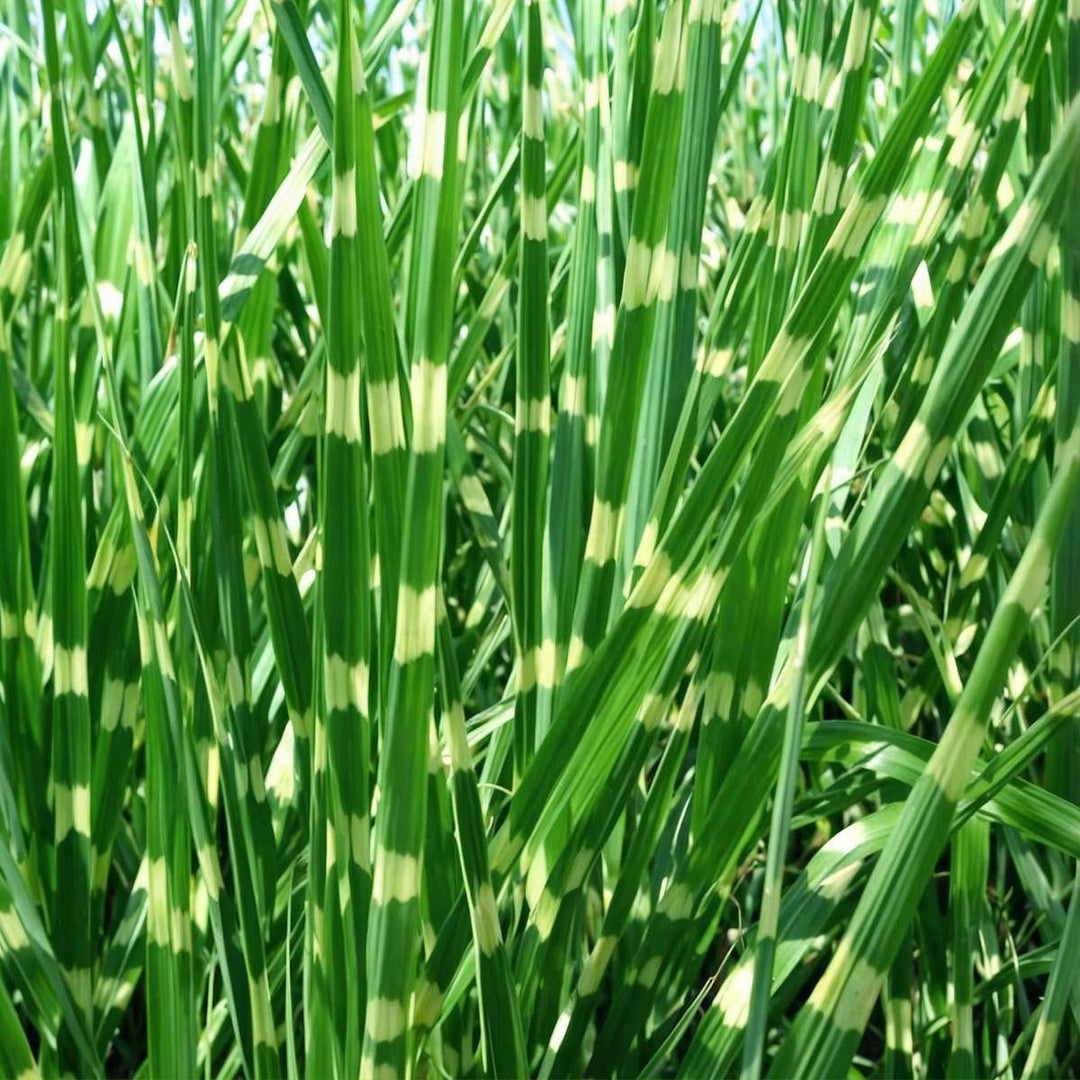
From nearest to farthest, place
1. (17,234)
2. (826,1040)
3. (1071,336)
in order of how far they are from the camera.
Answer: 1. (826,1040)
2. (1071,336)
3. (17,234)

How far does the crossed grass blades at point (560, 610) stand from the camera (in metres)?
0.36

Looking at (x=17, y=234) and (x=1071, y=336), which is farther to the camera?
(x=17, y=234)

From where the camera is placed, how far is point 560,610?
0.46 m

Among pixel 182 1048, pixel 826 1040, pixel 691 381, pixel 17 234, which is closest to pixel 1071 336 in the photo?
pixel 691 381

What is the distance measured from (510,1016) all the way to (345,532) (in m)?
0.15

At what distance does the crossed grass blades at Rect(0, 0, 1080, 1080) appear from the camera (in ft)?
1.17

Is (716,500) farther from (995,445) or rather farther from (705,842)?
(995,445)

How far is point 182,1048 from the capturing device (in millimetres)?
440

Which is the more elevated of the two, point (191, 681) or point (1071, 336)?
point (1071, 336)

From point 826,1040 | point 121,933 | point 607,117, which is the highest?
point 607,117

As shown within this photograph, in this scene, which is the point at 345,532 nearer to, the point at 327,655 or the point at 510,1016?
the point at 327,655

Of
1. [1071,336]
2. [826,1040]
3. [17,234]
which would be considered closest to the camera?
[826,1040]

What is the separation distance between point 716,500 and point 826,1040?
150 millimetres

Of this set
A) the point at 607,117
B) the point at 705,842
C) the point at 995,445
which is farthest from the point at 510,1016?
the point at 995,445
